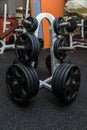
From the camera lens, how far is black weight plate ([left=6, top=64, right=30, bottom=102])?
5.65ft

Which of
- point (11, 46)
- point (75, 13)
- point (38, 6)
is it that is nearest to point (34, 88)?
point (11, 46)

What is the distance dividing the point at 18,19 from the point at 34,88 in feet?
11.5

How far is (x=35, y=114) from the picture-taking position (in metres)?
1.69

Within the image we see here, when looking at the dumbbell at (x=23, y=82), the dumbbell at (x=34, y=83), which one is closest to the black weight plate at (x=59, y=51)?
the dumbbell at (x=34, y=83)

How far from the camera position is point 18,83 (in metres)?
1.76

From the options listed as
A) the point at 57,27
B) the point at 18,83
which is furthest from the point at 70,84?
the point at 57,27

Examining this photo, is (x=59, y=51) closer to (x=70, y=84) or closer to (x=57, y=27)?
(x=57, y=27)

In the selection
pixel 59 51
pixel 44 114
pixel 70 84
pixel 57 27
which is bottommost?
pixel 44 114

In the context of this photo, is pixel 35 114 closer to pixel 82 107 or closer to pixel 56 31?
pixel 82 107

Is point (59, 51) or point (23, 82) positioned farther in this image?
point (59, 51)

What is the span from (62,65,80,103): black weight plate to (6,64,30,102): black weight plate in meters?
0.29

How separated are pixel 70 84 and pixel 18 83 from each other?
0.42m

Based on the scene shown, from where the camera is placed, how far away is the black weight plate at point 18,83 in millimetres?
1724

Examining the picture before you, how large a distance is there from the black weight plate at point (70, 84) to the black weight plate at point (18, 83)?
0.96 feet
